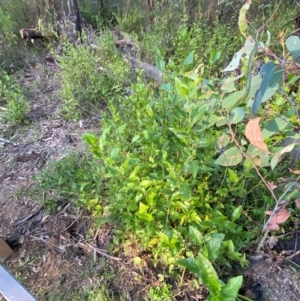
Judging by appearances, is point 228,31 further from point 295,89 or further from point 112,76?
point 112,76

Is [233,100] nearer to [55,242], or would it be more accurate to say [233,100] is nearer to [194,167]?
[194,167]

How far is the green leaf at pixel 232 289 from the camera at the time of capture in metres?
0.94

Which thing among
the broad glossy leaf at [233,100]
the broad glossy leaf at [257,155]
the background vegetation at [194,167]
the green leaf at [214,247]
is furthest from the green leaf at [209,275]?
the broad glossy leaf at [233,100]

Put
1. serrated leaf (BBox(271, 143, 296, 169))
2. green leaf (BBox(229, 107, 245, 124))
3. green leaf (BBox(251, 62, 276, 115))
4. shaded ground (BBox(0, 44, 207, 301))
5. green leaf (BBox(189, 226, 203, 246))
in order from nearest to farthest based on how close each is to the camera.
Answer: green leaf (BBox(251, 62, 276, 115)), serrated leaf (BBox(271, 143, 296, 169)), green leaf (BBox(229, 107, 245, 124)), green leaf (BBox(189, 226, 203, 246)), shaded ground (BBox(0, 44, 207, 301))

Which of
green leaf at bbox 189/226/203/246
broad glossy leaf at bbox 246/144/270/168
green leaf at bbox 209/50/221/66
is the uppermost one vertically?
green leaf at bbox 209/50/221/66

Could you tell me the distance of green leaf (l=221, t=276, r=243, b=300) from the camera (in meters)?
0.94

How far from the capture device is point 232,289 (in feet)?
3.09

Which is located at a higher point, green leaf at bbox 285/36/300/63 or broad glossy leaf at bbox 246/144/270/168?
green leaf at bbox 285/36/300/63

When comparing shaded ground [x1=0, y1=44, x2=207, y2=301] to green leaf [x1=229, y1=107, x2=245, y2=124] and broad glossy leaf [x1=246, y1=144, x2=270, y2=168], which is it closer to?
broad glossy leaf [x1=246, y1=144, x2=270, y2=168]

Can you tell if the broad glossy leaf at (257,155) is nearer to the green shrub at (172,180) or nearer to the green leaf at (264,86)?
the green shrub at (172,180)

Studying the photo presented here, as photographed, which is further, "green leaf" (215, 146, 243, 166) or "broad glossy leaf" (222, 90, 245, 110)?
"green leaf" (215, 146, 243, 166)

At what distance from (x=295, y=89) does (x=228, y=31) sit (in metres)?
0.99

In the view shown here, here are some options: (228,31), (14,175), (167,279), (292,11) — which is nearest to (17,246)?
(14,175)

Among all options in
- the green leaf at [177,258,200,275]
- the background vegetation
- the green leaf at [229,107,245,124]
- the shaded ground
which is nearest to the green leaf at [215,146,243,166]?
the background vegetation
